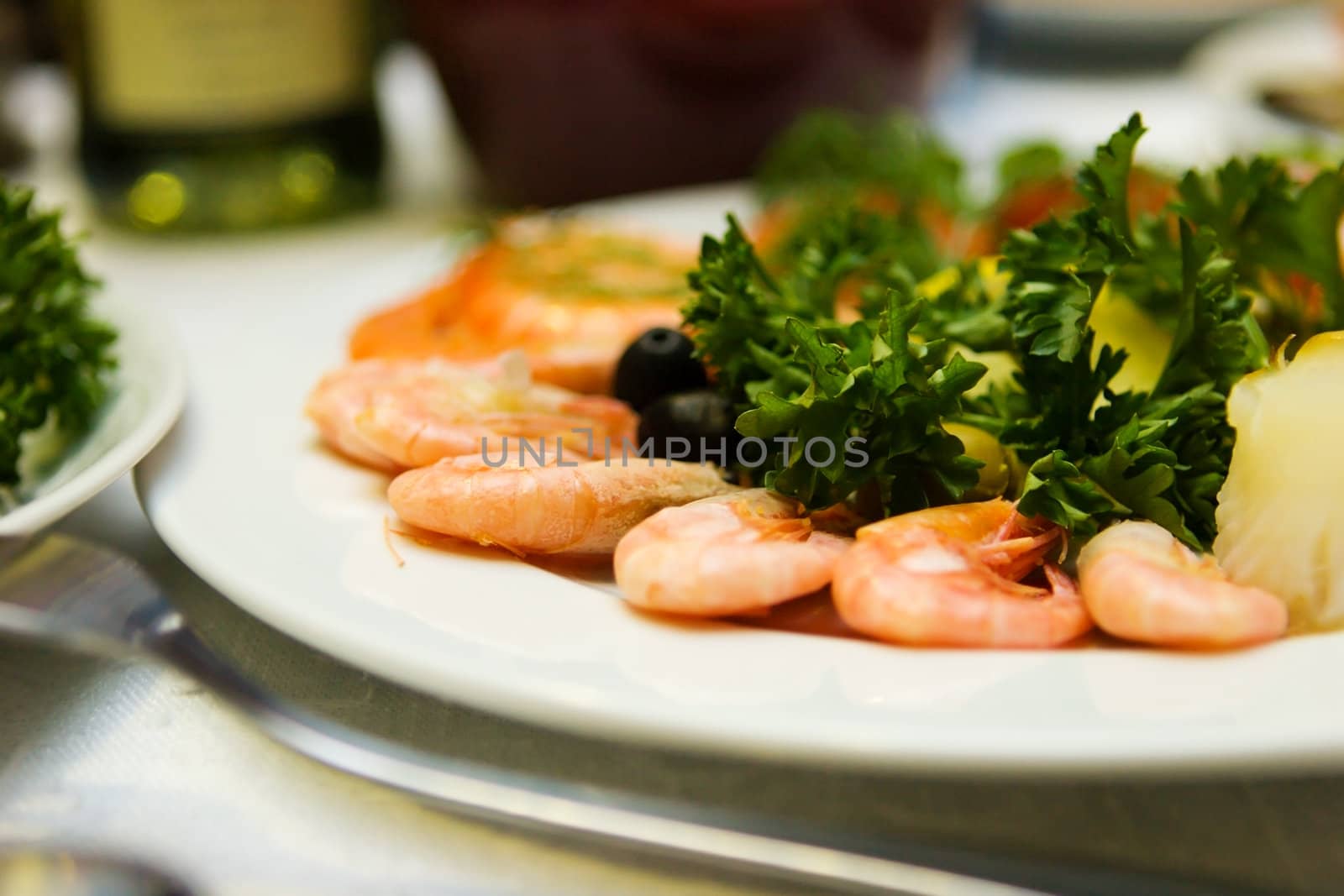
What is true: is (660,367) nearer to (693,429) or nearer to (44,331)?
(693,429)

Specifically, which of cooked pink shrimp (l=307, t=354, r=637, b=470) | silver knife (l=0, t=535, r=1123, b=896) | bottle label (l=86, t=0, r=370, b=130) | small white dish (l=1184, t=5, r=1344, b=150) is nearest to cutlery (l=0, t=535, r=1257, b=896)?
silver knife (l=0, t=535, r=1123, b=896)

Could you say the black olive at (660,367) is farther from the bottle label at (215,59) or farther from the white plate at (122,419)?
the bottle label at (215,59)

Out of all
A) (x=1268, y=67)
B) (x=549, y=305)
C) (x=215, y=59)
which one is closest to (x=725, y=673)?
(x=549, y=305)

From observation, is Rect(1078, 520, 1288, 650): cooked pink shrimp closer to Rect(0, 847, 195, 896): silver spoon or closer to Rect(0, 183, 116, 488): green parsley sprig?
Rect(0, 847, 195, 896): silver spoon

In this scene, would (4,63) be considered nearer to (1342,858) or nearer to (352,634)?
(352,634)

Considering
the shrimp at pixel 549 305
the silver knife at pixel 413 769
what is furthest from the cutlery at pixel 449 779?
the shrimp at pixel 549 305

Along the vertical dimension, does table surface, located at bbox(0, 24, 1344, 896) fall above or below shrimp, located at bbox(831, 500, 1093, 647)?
below
